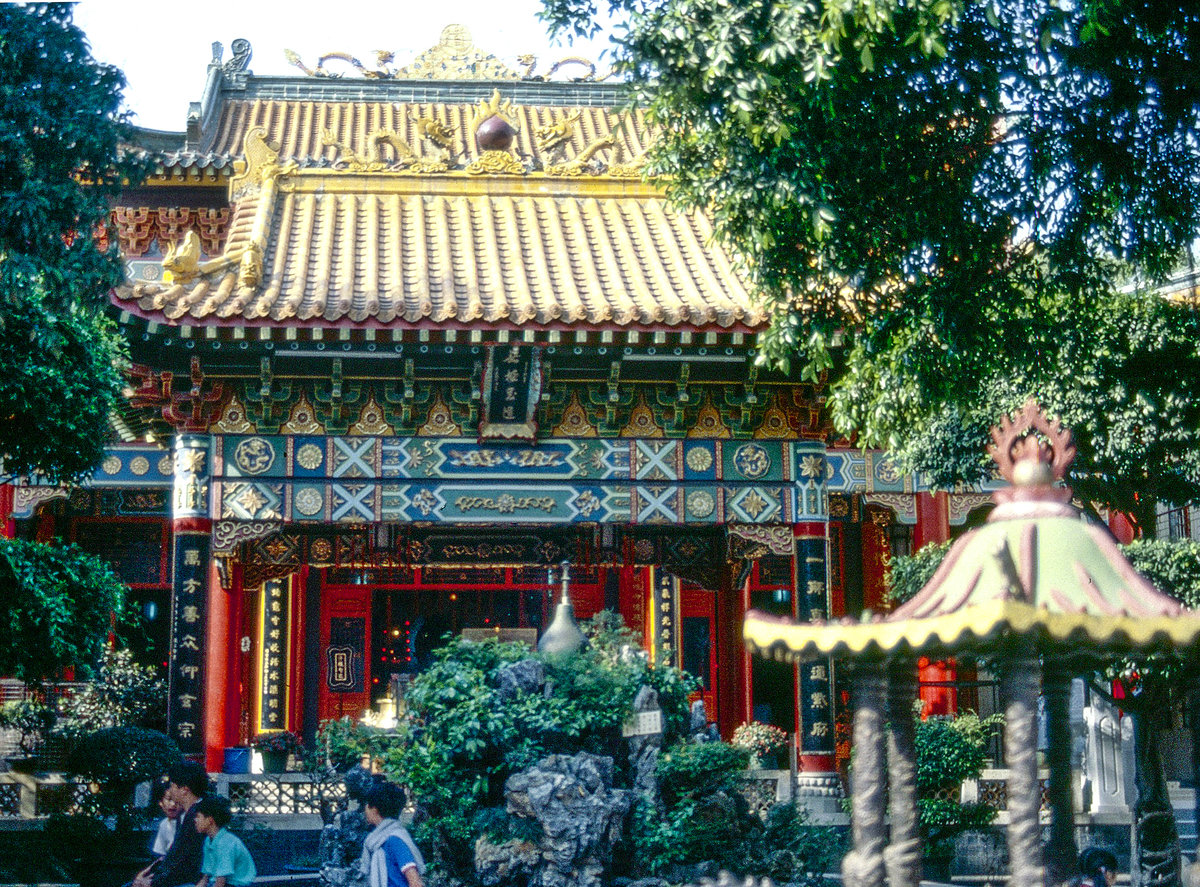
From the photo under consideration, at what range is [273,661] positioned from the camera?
1730 cm

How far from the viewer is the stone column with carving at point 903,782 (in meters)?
5.87

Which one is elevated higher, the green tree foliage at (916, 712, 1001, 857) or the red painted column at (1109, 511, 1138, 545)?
the red painted column at (1109, 511, 1138, 545)

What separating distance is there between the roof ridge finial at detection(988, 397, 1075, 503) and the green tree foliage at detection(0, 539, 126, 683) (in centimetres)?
610

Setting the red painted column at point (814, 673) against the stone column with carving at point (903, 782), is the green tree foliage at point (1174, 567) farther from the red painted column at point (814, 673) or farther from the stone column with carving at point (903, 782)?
the stone column with carving at point (903, 782)

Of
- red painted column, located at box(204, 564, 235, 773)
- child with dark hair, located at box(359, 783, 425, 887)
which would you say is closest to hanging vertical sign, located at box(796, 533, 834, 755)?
red painted column, located at box(204, 564, 235, 773)

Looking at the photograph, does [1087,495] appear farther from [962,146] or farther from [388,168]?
[388,168]

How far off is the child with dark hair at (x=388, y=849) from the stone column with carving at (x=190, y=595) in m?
5.17

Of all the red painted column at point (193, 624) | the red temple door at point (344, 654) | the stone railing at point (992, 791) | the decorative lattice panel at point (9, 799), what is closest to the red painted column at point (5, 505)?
the red temple door at point (344, 654)

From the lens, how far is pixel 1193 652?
221 inches

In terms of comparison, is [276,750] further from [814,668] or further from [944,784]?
[944,784]

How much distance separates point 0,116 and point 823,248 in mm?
4793

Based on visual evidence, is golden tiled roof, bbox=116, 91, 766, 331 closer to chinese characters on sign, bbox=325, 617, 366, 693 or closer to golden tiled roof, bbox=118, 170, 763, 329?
golden tiled roof, bbox=118, 170, 763, 329

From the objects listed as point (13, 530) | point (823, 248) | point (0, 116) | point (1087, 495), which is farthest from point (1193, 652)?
point (13, 530)

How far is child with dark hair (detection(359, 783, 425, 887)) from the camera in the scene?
23.0 ft
